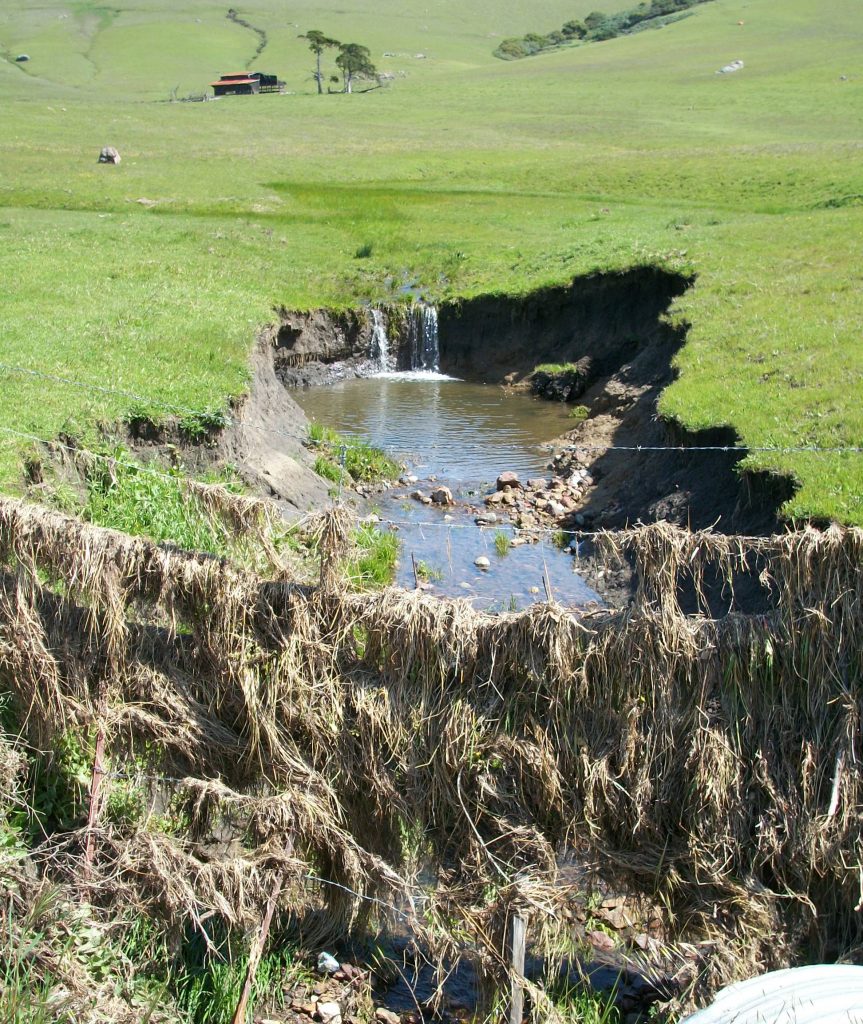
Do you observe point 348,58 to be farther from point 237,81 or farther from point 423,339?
point 423,339

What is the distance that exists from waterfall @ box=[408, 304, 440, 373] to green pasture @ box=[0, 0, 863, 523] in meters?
1.13

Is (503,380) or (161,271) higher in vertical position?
(161,271)

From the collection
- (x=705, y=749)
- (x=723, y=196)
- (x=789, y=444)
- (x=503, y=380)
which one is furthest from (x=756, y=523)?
(x=723, y=196)

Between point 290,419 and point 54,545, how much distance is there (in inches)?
532

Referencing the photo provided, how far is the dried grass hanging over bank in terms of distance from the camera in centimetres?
766

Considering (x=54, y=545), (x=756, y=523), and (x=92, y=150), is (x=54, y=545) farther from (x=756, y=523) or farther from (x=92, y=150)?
(x=92, y=150)

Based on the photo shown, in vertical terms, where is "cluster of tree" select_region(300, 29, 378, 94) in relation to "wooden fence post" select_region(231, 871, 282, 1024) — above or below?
above

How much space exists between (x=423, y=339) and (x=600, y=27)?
461 ft

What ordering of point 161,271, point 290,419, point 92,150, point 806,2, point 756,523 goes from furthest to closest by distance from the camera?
point 806,2 < point 92,150 < point 161,271 < point 290,419 < point 756,523

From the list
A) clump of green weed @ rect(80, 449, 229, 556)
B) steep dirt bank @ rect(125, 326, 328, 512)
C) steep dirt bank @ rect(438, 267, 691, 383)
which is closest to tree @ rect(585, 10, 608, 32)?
steep dirt bank @ rect(438, 267, 691, 383)

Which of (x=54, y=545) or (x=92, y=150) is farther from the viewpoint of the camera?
(x=92, y=150)

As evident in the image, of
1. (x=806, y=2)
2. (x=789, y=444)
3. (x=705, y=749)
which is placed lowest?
(x=705, y=749)

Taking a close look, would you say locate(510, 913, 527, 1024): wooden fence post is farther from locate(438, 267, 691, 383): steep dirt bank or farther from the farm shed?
the farm shed

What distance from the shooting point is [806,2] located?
428 feet
